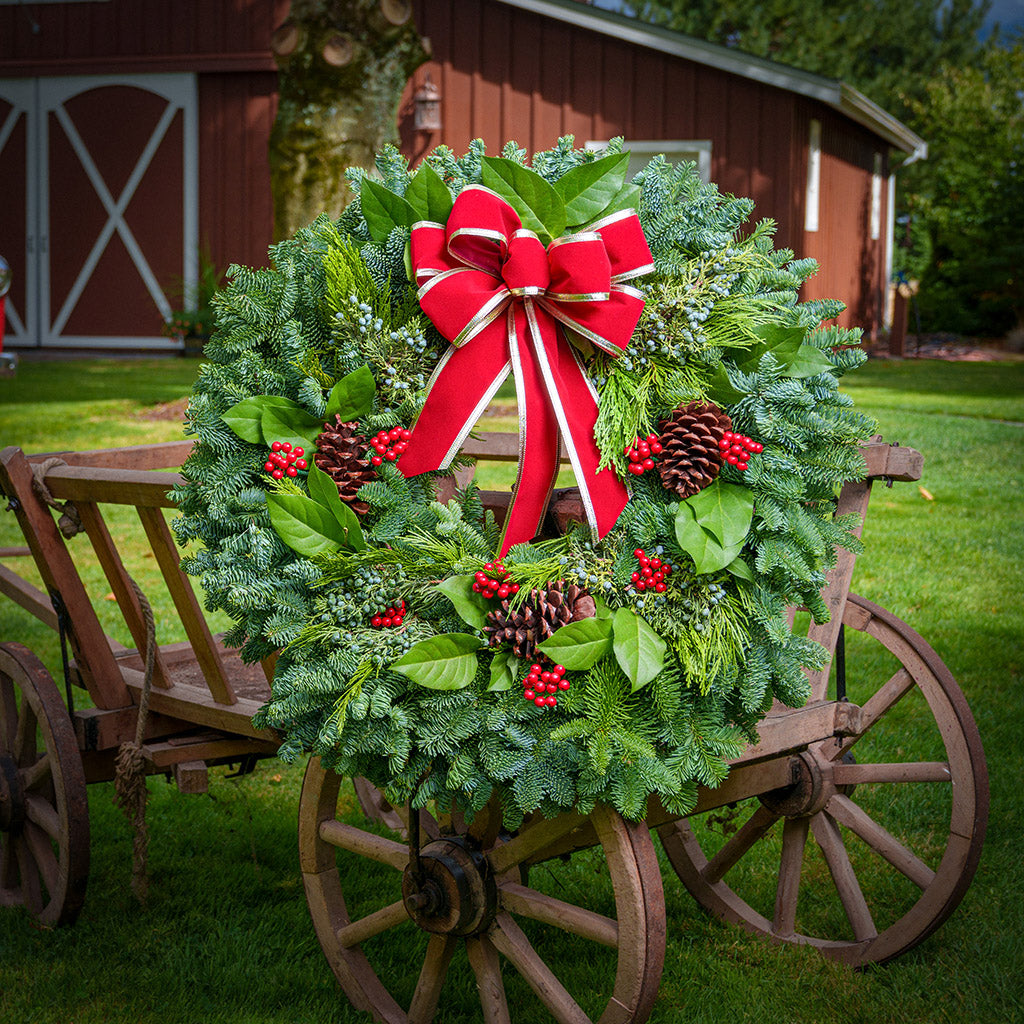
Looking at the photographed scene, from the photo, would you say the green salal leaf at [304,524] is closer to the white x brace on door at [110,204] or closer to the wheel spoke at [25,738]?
the wheel spoke at [25,738]

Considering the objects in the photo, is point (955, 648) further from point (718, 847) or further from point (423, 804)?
point (423, 804)

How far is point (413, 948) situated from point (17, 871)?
3.63 feet

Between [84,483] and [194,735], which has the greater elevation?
[84,483]

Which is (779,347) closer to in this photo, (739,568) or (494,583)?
(739,568)

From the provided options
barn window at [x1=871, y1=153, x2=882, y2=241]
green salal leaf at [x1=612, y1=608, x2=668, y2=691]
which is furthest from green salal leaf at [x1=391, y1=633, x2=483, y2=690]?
barn window at [x1=871, y1=153, x2=882, y2=241]

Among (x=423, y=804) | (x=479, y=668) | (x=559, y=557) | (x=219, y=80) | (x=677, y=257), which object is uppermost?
(x=219, y=80)

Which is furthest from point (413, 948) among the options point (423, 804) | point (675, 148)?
point (675, 148)

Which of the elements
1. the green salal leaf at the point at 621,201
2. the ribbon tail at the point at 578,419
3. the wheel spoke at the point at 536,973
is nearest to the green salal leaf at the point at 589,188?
the green salal leaf at the point at 621,201

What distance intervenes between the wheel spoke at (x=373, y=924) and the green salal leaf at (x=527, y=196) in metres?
1.28

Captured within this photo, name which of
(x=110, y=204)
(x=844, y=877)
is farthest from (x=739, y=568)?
(x=110, y=204)

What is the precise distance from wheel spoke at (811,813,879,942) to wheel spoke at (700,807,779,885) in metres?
0.12

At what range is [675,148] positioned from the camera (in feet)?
43.0

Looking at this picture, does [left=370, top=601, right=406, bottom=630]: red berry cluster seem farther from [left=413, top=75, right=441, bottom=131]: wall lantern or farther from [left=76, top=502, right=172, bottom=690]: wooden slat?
[left=413, top=75, right=441, bottom=131]: wall lantern

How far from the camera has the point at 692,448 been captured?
193 cm
